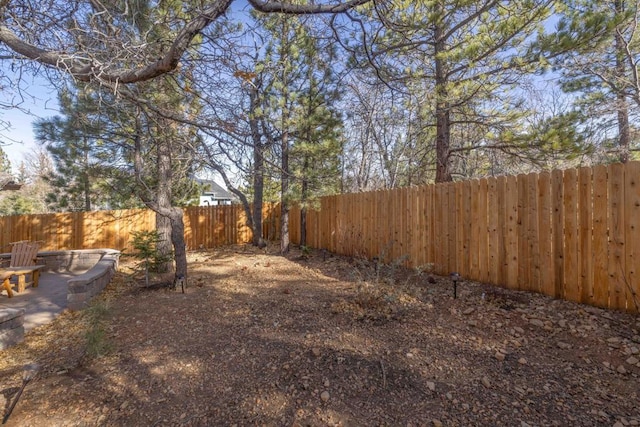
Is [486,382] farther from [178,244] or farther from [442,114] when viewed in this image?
[442,114]

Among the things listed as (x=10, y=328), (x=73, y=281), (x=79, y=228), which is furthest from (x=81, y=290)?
(x=79, y=228)

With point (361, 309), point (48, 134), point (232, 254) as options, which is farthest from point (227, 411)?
point (48, 134)

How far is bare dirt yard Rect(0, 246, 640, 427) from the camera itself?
194 cm

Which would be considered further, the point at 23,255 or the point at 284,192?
the point at 284,192

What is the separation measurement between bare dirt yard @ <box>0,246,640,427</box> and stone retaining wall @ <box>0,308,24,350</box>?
11cm

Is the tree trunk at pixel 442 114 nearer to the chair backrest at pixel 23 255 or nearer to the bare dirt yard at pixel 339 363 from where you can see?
the bare dirt yard at pixel 339 363

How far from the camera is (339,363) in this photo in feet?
8.00

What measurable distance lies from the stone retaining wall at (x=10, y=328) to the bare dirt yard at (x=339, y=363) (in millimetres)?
114

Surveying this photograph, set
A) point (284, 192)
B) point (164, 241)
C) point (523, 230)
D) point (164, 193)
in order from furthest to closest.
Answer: point (284, 192) < point (164, 241) < point (164, 193) < point (523, 230)

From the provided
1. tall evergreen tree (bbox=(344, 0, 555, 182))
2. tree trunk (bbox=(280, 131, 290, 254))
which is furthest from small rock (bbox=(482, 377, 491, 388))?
tree trunk (bbox=(280, 131, 290, 254))

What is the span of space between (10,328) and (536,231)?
6004 millimetres

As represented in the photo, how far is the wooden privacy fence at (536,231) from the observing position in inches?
119

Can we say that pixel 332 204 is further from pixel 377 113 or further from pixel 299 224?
pixel 377 113

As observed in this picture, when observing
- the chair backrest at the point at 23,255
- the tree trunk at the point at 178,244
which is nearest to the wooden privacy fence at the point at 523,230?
the tree trunk at the point at 178,244
